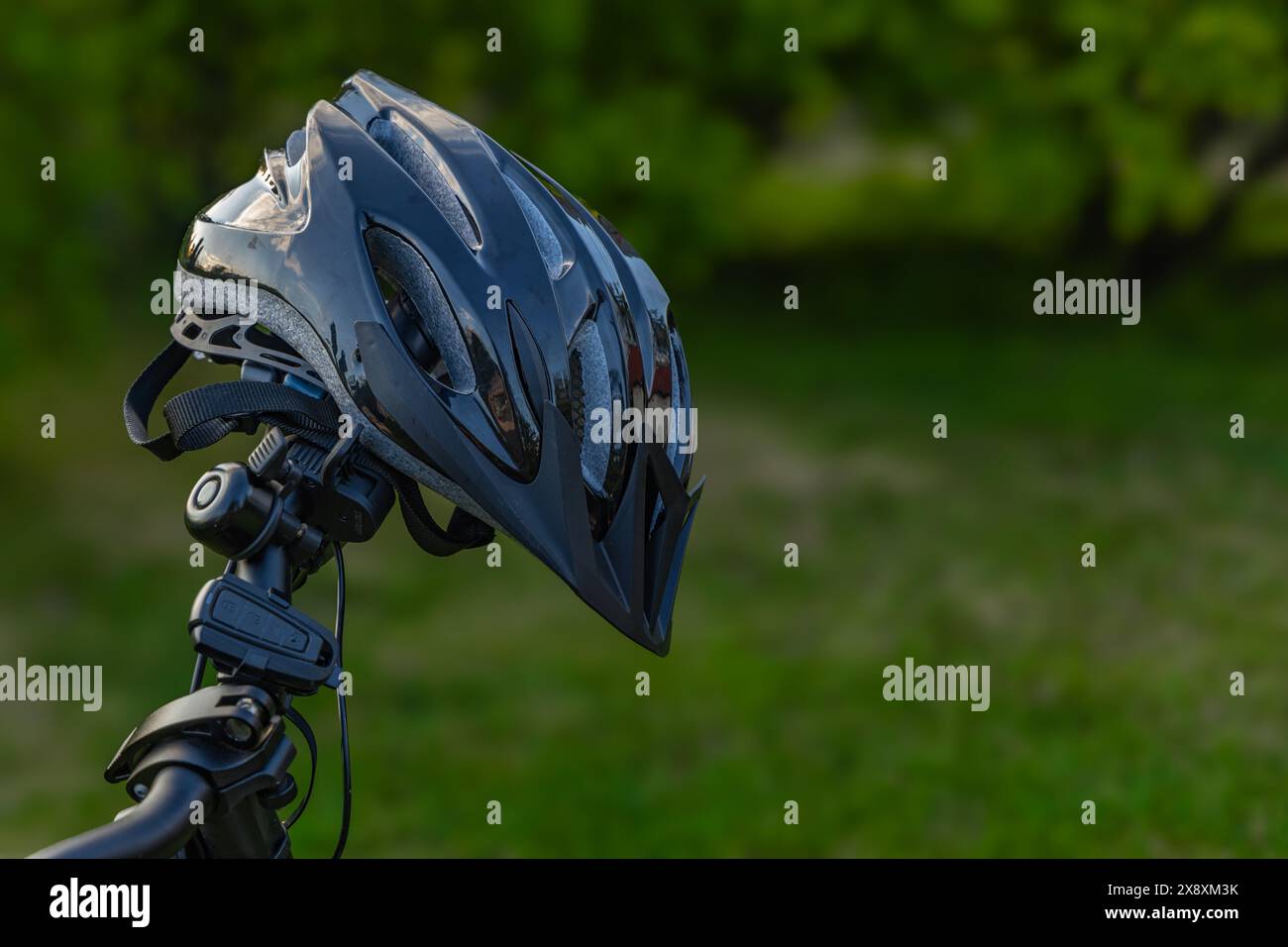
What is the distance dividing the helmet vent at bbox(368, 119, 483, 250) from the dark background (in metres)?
3.86

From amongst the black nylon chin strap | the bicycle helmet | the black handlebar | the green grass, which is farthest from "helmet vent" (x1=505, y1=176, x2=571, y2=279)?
the green grass

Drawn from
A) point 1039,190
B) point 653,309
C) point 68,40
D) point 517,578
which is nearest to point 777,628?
point 517,578

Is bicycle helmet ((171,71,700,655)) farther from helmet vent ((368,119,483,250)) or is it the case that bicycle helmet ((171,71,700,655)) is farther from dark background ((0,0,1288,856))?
dark background ((0,0,1288,856))

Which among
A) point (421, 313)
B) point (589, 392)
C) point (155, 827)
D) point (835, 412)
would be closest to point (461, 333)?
point (421, 313)

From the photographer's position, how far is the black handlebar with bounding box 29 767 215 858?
1802mm

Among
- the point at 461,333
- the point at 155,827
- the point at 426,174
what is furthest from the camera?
the point at 426,174

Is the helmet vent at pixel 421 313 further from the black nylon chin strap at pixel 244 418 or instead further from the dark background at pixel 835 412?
the dark background at pixel 835 412

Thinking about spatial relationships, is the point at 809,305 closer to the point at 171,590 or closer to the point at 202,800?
the point at 171,590

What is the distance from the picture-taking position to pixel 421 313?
2266 mm

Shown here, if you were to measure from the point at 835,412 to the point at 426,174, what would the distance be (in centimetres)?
858

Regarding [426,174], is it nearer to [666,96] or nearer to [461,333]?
[461,333]

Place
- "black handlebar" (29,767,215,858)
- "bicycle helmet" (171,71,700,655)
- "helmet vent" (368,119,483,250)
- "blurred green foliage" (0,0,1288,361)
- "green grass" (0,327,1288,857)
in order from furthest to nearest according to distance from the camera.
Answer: "blurred green foliage" (0,0,1288,361) < "green grass" (0,327,1288,857) < "helmet vent" (368,119,483,250) < "bicycle helmet" (171,71,700,655) < "black handlebar" (29,767,215,858)

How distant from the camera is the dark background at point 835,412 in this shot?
627 cm

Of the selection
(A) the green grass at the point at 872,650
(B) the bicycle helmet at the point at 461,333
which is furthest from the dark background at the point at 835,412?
(B) the bicycle helmet at the point at 461,333
